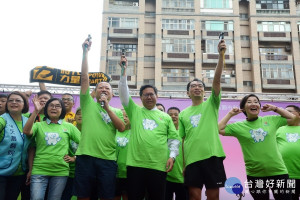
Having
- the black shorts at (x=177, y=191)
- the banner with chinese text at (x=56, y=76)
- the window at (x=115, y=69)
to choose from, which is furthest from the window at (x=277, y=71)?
the black shorts at (x=177, y=191)

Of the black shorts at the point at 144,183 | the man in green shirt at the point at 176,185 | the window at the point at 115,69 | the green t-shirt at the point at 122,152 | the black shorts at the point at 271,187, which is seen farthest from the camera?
the window at the point at 115,69

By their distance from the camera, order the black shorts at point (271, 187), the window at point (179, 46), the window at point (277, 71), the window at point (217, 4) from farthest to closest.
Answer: the window at point (217, 4), the window at point (179, 46), the window at point (277, 71), the black shorts at point (271, 187)

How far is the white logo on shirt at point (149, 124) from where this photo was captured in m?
2.52

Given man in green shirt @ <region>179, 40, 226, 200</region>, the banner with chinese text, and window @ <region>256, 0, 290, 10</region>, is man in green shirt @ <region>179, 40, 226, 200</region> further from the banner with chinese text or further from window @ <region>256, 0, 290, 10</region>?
window @ <region>256, 0, 290, 10</region>

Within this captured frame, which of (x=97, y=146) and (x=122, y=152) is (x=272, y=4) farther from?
(x=97, y=146)

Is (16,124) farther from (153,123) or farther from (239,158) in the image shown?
(239,158)

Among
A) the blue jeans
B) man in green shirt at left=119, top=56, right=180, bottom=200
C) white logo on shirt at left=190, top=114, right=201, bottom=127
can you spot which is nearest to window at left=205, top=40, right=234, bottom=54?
white logo on shirt at left=190, top=114, right=201, bottom=127

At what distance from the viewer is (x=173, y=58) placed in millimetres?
18344

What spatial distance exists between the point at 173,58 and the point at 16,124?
16.4m

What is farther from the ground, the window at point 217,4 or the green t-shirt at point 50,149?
the window at point 217,4

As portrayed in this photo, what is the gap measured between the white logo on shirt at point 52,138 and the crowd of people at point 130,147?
0.03 ft

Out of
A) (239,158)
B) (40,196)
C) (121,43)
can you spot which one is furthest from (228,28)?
(40,196)

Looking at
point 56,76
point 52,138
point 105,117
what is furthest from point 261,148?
point 56,76

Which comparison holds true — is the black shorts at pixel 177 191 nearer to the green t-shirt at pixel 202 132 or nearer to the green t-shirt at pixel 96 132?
the green t-shirt at pixel 202 132
